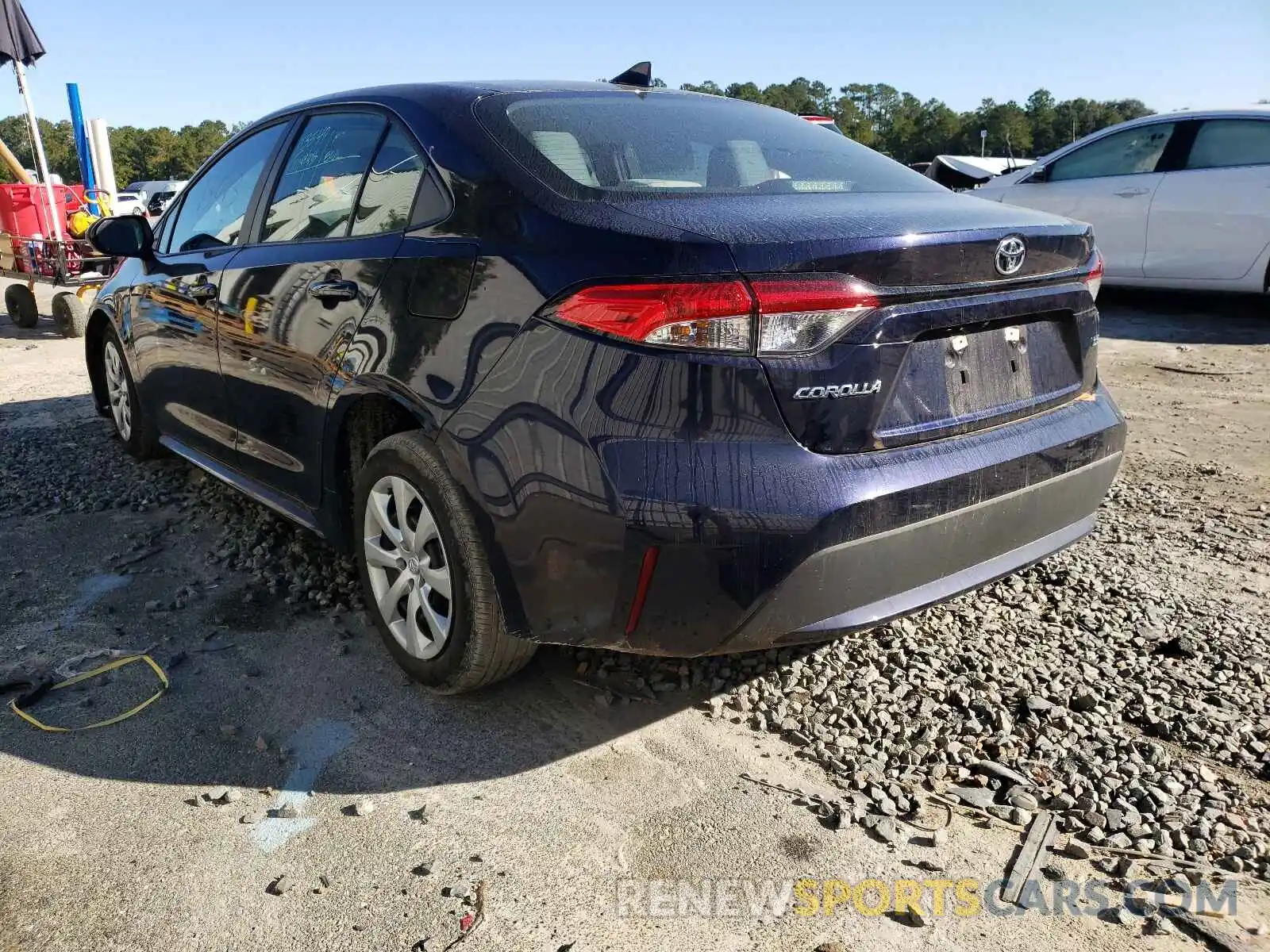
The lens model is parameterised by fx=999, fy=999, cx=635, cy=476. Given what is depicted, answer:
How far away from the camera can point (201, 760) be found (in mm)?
2572

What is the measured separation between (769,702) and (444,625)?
0.92 m

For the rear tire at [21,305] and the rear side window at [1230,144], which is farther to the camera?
the rear tire at [21,305]

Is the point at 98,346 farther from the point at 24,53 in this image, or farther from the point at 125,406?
the point at 24,53

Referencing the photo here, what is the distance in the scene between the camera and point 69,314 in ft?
30.8

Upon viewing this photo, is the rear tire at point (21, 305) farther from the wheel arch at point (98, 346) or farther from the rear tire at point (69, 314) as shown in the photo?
the wheel arch at point (98, 346)

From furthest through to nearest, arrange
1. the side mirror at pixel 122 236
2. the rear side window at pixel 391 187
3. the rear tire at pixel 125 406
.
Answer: the rear tire at pixel 125 406 → the side mirror at pixel 122 236 → the rear side window at pixel 391 187

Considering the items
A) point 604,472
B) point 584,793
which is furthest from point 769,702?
point 604,472

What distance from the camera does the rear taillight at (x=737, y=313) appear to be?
2.07 meters

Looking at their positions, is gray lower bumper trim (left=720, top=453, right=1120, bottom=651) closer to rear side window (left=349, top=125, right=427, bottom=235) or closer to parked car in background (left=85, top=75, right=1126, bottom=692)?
parked car in background (left=85, top=75, right=1126, bottom=692)

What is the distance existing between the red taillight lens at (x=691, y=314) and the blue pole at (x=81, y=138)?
1341 centimetres

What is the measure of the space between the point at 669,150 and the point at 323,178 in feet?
3.91

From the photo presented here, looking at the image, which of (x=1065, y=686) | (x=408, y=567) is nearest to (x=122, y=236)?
(x=408, y=567)

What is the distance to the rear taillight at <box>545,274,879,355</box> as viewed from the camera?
207 centimetres

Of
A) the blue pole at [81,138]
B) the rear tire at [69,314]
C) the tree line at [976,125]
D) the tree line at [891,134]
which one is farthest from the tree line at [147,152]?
the rear tire at [69,314]
